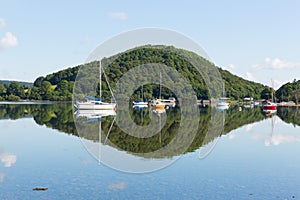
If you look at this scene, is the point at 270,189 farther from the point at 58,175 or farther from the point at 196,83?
the point at 196,83

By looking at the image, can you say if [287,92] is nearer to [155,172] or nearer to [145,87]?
[145,87]

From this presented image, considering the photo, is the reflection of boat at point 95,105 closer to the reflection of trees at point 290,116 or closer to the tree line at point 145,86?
the tree line at point 145,86

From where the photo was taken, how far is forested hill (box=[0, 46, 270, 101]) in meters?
89.1

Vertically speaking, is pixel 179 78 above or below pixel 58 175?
above

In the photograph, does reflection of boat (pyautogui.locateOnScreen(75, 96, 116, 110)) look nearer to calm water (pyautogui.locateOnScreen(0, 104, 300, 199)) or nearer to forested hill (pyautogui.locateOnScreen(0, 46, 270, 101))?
forested hill (pyautogui.locateOnScreen(0, 46, 270, 101))

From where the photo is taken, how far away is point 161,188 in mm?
12164

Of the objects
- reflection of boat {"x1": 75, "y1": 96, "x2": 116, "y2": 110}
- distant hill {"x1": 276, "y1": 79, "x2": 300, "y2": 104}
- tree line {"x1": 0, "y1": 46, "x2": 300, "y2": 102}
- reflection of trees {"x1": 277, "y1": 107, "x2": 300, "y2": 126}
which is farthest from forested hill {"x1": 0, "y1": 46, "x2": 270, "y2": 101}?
reflection of trees {"x1": 277, "y1": 107, "x2": 300, "y2": 126}

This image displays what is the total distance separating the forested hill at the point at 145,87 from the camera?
89.1 meters

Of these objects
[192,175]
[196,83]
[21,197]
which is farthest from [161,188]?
[196,83]

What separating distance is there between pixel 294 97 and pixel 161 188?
109 metres

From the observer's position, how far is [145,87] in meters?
102

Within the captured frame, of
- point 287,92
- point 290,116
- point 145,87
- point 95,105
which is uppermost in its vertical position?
point 145,87

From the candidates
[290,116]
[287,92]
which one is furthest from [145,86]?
[290,116]

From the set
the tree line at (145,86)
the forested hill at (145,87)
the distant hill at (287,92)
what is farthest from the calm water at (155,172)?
the distant hill at (287,92)
